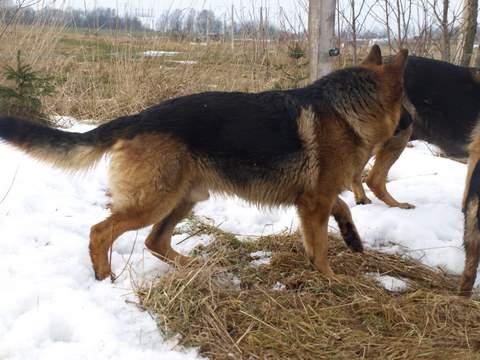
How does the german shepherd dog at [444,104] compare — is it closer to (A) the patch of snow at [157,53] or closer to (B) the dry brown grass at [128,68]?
(B) the dry brown grass at [128,68]

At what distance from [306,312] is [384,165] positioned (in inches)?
99.6

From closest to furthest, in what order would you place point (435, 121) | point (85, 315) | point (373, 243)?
point (85, 315) → point (373, 243) → point (435, 121)


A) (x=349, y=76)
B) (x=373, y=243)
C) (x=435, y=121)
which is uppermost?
(x=349, y=76)

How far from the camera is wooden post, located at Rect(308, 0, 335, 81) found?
5316mm

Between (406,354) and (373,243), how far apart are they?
5.70 feet

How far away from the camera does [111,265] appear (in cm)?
340

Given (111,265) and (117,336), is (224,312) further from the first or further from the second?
(111,265)

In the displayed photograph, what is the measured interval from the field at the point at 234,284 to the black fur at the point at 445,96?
2.35 ft

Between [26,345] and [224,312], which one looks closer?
[26,345]

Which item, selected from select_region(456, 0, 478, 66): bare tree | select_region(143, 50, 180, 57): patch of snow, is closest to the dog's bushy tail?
select_region(143, 50, 180, 57): patch of snow

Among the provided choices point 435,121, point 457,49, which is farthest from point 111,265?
point 457,49

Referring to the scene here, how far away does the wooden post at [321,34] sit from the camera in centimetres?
532

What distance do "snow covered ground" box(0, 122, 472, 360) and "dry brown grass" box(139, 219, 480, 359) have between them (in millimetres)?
188

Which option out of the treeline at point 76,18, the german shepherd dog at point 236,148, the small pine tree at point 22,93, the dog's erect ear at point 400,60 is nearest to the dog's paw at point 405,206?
the german shepherd dog at point 236,148
